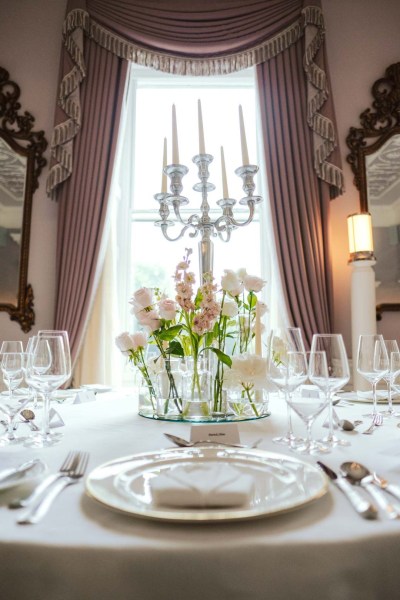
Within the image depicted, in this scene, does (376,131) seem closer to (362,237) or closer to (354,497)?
(362,237)

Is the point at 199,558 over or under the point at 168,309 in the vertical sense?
under

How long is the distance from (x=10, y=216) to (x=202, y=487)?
2.82 meters

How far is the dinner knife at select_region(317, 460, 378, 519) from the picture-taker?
525mm

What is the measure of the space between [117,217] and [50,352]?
2356 mm

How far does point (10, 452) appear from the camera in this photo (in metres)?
0.81

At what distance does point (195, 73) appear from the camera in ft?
9.82

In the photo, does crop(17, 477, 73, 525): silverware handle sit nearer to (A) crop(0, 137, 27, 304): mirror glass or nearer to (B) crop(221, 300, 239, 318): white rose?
(B) crop(221, 300, 239, 318): white rose

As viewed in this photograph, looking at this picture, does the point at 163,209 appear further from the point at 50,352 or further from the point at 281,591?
the point at 281,591

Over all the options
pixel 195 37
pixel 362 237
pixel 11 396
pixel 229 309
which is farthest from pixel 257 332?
pixel 195 37

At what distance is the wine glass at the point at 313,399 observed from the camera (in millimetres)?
771

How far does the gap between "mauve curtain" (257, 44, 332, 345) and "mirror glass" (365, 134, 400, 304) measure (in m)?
0.36

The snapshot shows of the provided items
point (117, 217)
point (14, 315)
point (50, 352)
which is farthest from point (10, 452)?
point (117, 217)

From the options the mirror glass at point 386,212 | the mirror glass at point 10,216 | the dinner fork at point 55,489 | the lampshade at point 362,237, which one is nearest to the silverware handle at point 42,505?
the dinner fork at point 55,489

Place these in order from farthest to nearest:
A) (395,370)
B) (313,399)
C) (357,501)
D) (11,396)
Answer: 1. (395,370)
2. (11,396)
3. (313,399)
4. (357,501)
